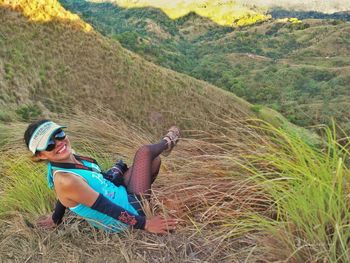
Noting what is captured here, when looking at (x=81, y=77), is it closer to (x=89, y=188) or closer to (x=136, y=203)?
(x=136, y=203)

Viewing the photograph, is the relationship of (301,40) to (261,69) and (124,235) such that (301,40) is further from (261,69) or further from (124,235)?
(124,235)

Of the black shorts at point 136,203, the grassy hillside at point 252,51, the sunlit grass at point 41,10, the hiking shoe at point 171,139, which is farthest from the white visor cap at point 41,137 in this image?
the grassy hillside at point 252,51

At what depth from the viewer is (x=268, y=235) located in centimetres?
206

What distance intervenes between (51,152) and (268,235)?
4.12 ft

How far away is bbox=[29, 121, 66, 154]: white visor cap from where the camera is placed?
2.58m

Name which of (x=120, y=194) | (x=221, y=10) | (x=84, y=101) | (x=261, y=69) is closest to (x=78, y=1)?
(x=221, y=10)

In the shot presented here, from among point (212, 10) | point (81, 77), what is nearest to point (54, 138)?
A: point (81, 77)

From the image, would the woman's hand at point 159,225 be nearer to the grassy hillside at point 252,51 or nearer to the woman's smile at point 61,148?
the woman's smile at point 61,148

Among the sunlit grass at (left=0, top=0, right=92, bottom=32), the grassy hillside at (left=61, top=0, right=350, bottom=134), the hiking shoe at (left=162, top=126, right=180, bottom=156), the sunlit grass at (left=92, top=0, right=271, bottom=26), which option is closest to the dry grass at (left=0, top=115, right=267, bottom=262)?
the hiking shoe at (left=162, top=126, right=180, bottom=156)

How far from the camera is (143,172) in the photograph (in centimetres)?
293

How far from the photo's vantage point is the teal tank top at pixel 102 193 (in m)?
2.58

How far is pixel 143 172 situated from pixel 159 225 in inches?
20.8

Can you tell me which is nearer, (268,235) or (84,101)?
(268,235)

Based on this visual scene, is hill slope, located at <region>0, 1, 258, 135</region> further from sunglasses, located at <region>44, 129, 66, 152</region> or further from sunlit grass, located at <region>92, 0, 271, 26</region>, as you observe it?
sunlit grass, located at <region>92, 0, 271, 26</region>
